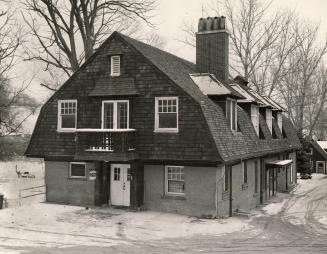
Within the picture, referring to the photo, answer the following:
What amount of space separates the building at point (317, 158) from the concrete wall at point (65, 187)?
38.5m

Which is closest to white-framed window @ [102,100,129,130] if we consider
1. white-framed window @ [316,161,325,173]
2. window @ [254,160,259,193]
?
window @ [254,160,259,193]

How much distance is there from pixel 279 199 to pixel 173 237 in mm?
15417

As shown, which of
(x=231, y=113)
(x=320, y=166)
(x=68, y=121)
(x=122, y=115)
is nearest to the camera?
(x=122, y=115)

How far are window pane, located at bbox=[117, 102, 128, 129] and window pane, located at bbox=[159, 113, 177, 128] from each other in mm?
1776

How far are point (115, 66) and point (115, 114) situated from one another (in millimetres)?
2473

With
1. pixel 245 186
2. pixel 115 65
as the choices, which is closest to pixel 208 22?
pixel 115 65

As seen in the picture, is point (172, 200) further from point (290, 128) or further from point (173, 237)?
point (290, 128)

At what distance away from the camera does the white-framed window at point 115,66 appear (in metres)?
22.2

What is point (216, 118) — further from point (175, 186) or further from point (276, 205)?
point (276, 205)

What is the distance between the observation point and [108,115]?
22.1 metres

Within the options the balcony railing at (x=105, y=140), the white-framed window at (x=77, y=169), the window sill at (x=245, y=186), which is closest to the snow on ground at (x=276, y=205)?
the window sill at (x=245, y=186)

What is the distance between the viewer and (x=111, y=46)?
2236 cm

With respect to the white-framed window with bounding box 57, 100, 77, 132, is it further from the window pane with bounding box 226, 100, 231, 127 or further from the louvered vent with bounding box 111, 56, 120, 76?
the window pane with bounding box 226, 100, 231, 127

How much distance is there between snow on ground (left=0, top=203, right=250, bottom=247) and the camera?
16.0 m
